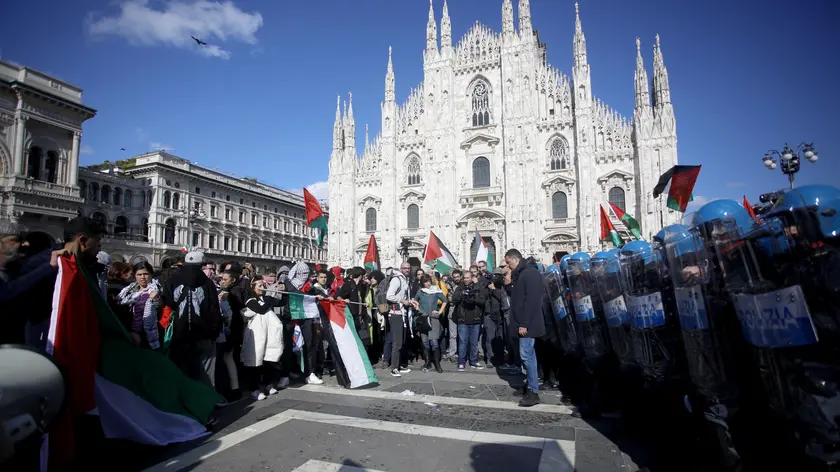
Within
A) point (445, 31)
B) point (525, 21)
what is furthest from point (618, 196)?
point (445, 31)

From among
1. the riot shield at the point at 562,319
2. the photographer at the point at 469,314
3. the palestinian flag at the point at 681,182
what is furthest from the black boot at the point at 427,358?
the palestinian flag at the point at 681,182

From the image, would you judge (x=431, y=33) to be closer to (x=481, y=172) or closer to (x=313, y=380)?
(x=481, y=172)

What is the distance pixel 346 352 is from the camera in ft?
22.1

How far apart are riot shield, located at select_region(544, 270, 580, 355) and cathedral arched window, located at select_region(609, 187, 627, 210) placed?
22.7 meters

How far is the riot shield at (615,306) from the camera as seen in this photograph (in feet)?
13.3

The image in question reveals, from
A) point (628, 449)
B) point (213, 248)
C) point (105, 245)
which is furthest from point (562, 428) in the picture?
point (213, 248)

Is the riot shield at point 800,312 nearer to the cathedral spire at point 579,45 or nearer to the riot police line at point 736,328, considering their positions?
the riot police line at point 736,328

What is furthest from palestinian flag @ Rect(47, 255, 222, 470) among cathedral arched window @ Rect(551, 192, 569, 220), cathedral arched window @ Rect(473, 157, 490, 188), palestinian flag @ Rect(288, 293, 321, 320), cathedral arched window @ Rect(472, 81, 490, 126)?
cathedral arched window @ Rect(472, 81, 490, 126)

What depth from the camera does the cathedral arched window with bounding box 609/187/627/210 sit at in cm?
2591

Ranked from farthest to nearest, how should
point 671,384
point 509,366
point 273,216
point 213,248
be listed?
point 273,216 < point 213,248 < point 509,366 < point 671,384

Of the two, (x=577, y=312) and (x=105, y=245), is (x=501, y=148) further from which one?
(x=105, y=245)

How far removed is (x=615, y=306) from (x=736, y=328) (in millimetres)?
1303

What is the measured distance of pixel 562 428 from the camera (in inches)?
182

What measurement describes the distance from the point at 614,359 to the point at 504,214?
79.5 ft
